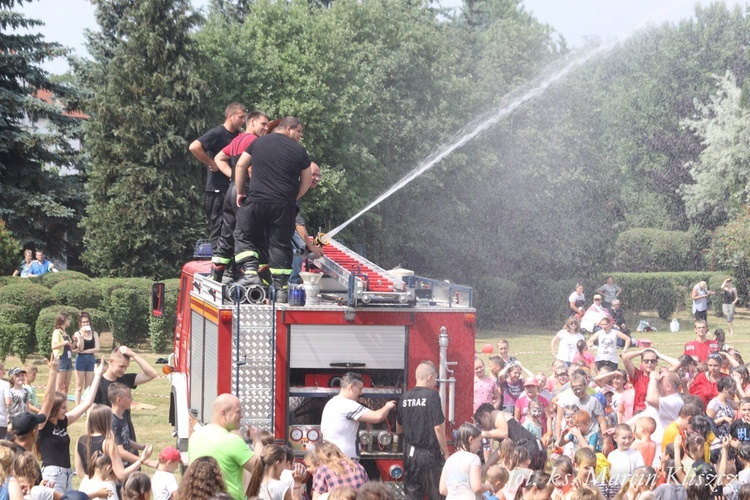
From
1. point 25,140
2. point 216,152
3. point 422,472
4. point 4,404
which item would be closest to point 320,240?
point 216,152

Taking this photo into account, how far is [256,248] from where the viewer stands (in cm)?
994

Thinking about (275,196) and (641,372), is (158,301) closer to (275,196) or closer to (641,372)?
(275,196)

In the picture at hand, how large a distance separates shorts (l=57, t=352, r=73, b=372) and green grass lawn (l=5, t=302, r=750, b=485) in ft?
2.59

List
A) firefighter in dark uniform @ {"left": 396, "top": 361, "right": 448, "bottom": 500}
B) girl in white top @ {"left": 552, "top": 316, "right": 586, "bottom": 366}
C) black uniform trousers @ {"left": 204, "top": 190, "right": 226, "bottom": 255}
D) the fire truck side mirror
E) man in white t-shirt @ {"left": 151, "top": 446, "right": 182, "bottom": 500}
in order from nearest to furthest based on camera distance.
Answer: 1. man in white t-shirt @ {"left": 151, "top": 446, "right": 182, "bottom": 500}
2. firefighter in dark uniform @ {"left": 396, "top": 361, "right": 448, "bottom": 500}
3. black uniform trousers @ {"left": 204, "top": 190, "right": 226, "bottom": 255}
4. the fire truck side mirror
5. girl in white top @ {"left": 552, "top": 316, "right": 586, "bottom": 366}

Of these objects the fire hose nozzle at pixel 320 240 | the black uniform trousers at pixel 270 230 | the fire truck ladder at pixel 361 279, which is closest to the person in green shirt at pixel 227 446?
the fire truck ladder at pixel 361 279

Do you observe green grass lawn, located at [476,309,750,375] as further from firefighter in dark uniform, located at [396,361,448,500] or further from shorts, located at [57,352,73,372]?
firefighter in dark uniform, located at [396,361,448,500]

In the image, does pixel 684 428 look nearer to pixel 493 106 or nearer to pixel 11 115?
pixel 11 115

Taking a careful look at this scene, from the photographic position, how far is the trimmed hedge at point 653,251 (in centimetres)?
4903

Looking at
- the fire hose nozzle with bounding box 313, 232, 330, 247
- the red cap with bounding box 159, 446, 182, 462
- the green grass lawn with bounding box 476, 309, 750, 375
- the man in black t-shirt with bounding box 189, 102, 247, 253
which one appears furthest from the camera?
the green grass lawn with bounding box 476, 309, 750, 375

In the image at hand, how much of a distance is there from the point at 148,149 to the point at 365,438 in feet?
78.8

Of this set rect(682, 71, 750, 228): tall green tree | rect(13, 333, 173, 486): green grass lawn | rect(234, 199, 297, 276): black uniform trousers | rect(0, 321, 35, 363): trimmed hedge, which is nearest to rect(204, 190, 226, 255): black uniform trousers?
rect(234, 199, 297, 276): black uniform trousers

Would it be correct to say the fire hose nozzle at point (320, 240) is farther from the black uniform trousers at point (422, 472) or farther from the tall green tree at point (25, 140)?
the tall green tree at point (25, 140)

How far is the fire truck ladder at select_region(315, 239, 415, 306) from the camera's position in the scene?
9.16 m

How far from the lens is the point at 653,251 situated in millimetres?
48906
